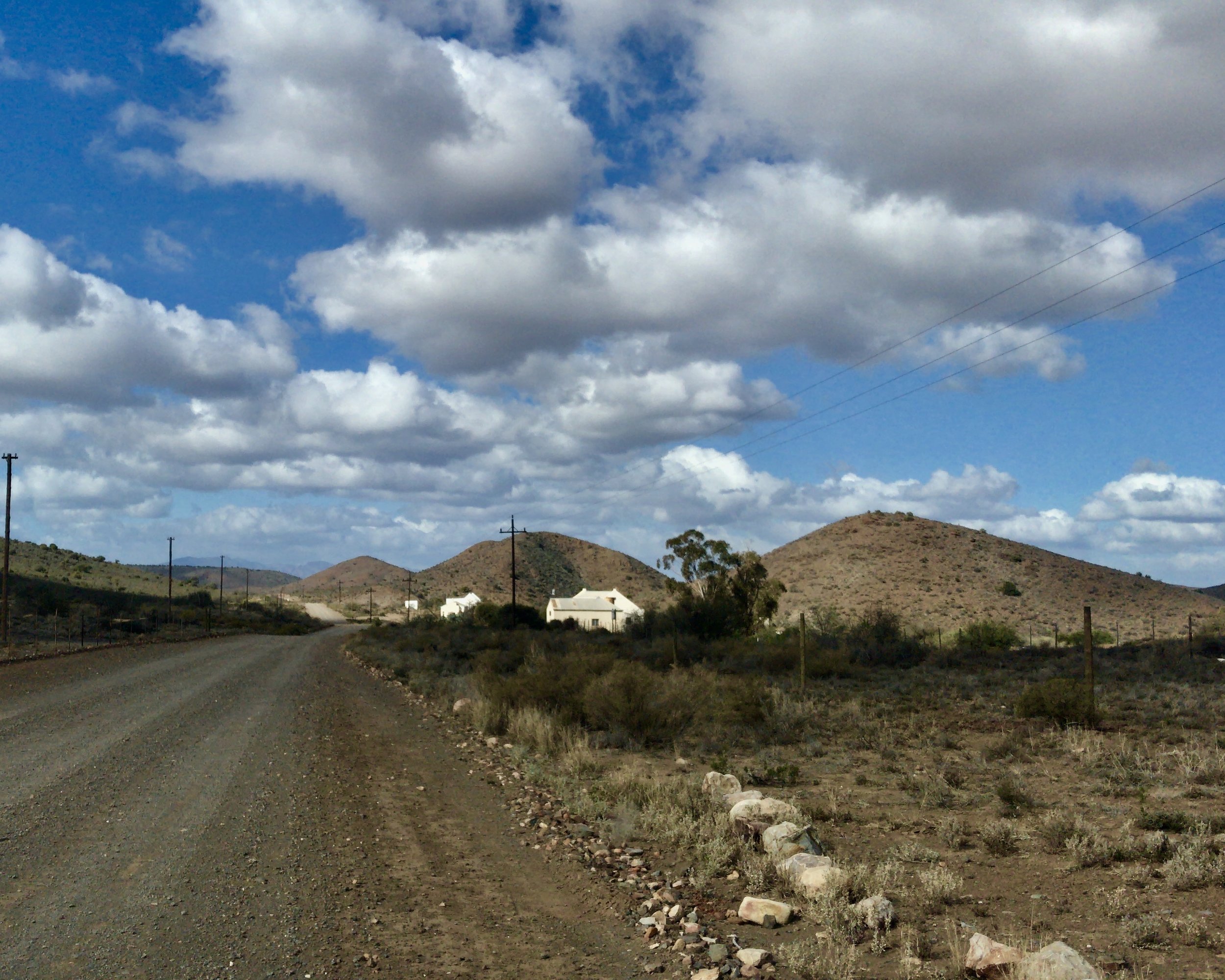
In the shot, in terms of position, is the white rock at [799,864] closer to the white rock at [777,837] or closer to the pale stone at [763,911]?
the white rock at [777,837]

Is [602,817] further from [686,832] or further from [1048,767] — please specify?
[1048,767]

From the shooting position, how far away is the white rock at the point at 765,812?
1023 cm

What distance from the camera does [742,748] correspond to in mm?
16656

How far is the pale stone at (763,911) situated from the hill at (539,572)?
129937 mm

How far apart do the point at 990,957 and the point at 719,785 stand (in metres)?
6.15

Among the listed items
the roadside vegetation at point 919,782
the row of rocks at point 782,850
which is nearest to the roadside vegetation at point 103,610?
the roadside vegetation at point 919,782

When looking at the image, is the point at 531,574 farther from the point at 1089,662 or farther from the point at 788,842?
the point at 788,842

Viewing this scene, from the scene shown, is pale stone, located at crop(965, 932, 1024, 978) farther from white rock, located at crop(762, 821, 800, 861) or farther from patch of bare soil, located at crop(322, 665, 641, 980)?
white rock, located at crop(762, 821, 800, 861)

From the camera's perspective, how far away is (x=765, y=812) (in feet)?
34.1

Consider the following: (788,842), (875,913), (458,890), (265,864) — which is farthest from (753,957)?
(265,864)

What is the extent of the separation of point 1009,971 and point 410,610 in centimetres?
12134

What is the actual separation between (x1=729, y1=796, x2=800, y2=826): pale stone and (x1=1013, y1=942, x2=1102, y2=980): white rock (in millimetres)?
4305

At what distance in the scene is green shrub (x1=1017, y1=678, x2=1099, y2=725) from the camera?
1870cm

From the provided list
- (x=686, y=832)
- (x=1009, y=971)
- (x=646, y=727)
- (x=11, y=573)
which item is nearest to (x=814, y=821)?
(x=686, y=832)
